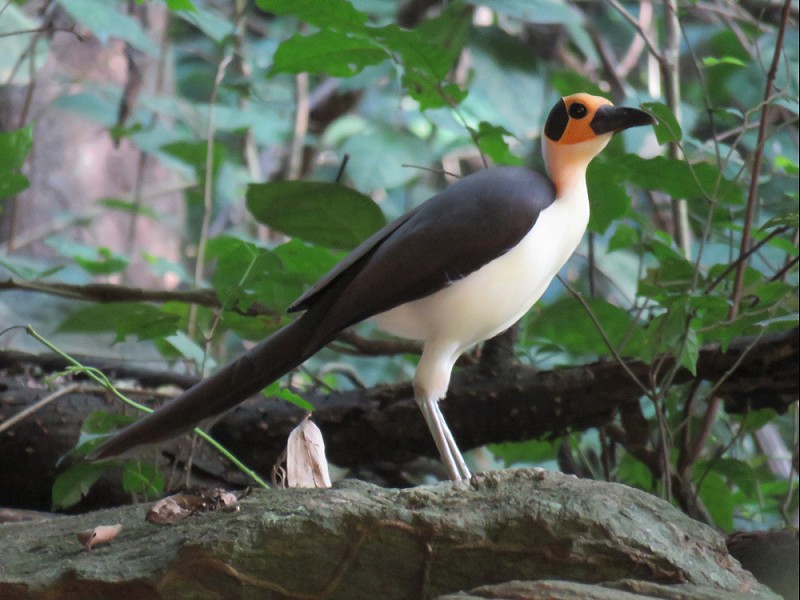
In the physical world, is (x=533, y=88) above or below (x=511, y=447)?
above

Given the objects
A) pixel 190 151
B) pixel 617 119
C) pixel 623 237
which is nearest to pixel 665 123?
pixel 617 119

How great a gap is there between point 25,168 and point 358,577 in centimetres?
341

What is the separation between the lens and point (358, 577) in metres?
1.30

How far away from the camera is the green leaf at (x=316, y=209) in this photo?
231cm

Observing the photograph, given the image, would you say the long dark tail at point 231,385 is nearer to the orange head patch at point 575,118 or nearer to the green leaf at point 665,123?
the orange head patch at point 575,118

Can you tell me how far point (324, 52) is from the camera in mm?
2209

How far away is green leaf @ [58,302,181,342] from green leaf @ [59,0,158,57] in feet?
2.31

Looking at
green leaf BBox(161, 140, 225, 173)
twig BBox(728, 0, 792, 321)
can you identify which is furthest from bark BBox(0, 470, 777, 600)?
green leaf BBox(161, 140, 225, 173)

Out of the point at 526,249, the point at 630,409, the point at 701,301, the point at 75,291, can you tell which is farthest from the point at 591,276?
the point at 75,291

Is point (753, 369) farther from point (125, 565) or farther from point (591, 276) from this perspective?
point (125, 565)

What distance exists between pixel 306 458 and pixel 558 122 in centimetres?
71

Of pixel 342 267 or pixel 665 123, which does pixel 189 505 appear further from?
pixel 665 123

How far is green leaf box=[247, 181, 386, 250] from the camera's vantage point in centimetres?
231

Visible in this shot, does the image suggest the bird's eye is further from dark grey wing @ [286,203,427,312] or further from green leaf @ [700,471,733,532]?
green leaf @ [700,471,733,532]
